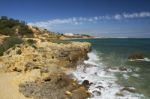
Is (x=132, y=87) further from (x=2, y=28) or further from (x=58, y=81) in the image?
(x=2, y=28)

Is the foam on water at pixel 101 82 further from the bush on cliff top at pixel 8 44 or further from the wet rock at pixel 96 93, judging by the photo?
the bush on cliff top at pixel 8 44

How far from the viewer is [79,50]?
40.2 meters

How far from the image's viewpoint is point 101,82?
2380cm

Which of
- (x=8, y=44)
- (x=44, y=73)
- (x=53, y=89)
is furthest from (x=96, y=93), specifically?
(x=8, y=44)

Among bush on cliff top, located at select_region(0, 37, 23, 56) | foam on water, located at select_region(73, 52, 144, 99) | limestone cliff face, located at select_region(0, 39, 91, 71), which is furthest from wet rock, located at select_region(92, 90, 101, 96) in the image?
bush on cliff top, located at select_region(0, 37, 23, 56)

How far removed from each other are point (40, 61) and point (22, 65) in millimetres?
2645

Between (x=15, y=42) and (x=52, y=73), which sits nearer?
(x=52, y=73)

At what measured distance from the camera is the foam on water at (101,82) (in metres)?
19.7

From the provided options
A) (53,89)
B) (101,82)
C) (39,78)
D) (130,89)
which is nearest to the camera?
(53,89)

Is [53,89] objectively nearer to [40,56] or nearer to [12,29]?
[40,56]

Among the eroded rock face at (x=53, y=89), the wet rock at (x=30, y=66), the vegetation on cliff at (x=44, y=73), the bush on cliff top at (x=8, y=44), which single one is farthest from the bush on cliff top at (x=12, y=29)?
the eroded rock face at (x=53, y=89)

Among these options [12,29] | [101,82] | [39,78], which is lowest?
[101,82]

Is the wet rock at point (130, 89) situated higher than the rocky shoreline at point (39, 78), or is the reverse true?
the rocky shoreline at point (39, 78)

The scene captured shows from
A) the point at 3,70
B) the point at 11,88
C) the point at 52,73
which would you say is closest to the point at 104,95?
the point at 52,73
